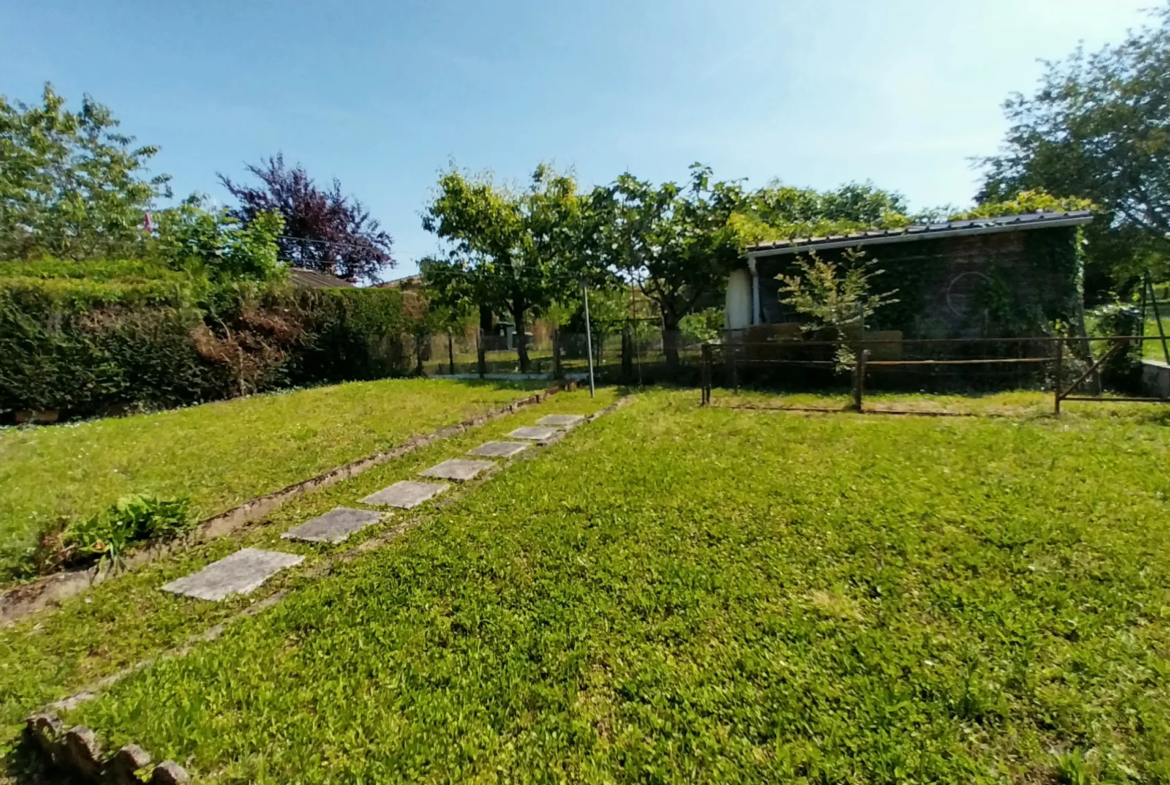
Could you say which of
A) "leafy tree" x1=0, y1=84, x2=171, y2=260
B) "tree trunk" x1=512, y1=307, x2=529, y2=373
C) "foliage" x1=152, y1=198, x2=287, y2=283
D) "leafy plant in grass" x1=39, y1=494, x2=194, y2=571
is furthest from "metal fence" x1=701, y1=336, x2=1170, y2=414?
"leafy tree" x1=0, y1=84, x2=171, y2=260

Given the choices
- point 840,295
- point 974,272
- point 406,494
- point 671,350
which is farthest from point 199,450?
point 974,272

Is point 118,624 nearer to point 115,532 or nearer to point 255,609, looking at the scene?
point 255,609

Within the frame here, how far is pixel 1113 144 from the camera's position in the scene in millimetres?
15938

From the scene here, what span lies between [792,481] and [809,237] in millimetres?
7735

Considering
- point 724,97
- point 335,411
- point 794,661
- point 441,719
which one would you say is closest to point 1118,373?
point 724,97

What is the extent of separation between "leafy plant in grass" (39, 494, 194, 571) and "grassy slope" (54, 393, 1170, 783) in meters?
1.47

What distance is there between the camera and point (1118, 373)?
848 centimetres

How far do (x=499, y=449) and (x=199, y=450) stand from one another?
143 inches

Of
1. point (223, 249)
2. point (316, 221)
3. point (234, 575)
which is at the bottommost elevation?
point (234, 575)

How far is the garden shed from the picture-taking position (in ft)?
28.9

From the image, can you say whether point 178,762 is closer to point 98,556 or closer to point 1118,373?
point 98,556

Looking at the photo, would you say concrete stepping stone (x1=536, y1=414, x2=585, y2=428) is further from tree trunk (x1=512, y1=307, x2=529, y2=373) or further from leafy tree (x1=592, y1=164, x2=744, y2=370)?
tree trunk (x1=512, y1=307, x2=529, y2=373)

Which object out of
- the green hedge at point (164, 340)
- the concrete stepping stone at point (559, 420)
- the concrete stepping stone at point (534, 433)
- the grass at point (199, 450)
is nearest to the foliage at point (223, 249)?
the green hedge at point (164, 340)

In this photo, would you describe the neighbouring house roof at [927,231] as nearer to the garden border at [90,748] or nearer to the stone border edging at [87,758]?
the garden border at [90,748]
